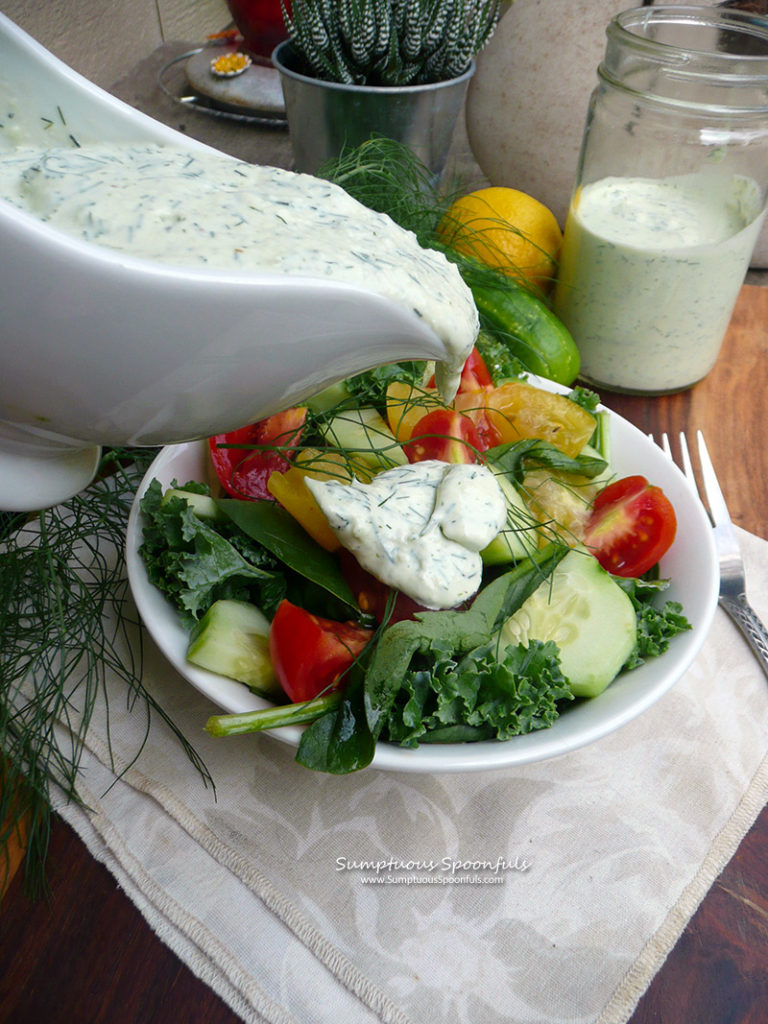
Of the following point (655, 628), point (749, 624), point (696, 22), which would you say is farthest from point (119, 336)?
point (696, 22)

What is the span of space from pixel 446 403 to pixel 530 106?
3.12 feet

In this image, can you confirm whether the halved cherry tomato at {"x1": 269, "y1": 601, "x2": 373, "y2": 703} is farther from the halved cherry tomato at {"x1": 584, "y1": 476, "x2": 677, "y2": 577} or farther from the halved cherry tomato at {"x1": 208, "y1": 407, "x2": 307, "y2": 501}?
the halved cherry tomato at {"x1": 584, "y1": 476, "x2": 677, "y2": 577}

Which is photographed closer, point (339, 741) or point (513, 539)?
point (339, 741)

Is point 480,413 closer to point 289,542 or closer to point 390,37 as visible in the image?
point 289,542

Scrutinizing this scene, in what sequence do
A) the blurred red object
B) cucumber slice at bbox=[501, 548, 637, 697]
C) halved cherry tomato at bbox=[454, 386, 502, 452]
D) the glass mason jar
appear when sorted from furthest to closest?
the blurred red object
the glass mason jar
halved cherry tomato at bbox=[454, 386, 502, 452]
cucumber slice at bbox=[501, 548, 637, 697]

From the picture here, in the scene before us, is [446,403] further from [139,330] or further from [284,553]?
[139,330]

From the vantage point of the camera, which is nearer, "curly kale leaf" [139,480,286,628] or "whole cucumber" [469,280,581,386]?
"curly kale leaf" [139,480,286,628]

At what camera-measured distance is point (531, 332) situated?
1267 millimetres

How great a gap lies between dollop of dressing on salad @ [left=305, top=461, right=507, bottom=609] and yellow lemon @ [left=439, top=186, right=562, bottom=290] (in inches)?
27.3

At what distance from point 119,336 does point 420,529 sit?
39 centimetres

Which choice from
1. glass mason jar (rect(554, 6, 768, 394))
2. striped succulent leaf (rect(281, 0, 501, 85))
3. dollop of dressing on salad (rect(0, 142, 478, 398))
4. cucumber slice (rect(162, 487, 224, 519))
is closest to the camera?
dollop of dressing on salad (rect(0, 142, 478, 398))

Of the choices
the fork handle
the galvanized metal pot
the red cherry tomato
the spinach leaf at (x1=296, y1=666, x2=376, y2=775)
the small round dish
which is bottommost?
the fork handle

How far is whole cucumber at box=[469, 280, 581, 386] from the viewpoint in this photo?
1268 millimetres

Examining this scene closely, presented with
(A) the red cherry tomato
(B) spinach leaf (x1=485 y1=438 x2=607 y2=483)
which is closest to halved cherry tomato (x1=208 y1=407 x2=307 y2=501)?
(A) the red cherry tomato
